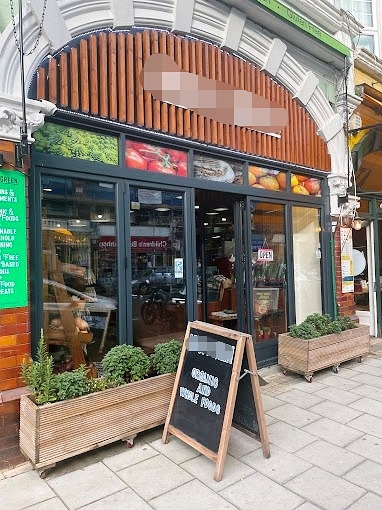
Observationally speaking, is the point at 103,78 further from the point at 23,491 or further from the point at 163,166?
the point at 23,491

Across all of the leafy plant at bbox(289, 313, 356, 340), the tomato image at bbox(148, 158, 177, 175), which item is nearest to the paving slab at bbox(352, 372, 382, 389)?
the leafy plant at bbox(289, 313, 356, 340)

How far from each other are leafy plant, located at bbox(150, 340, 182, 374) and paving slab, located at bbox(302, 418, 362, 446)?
1.45 meters

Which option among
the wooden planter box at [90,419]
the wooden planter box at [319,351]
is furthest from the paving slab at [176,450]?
the wooden planter box at [319,351]

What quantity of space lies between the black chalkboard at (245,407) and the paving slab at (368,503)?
0.87m

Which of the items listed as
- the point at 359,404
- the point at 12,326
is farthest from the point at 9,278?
the point at 359,404

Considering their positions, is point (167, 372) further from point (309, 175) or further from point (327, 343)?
point (309, 175)

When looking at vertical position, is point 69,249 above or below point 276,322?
above

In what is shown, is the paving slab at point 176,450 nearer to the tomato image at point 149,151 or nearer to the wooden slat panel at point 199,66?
the tomato image at point 149,151

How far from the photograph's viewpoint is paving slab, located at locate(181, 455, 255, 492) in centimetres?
291

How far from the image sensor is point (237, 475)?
3.01m

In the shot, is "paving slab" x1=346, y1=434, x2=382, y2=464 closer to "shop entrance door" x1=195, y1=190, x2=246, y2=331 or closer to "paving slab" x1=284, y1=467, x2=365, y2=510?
"paving slab" x1=284, y1=467, x2=365, y2=510

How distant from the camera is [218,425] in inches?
121

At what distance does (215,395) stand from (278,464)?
2.50 feet

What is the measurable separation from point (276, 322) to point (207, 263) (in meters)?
1.99
